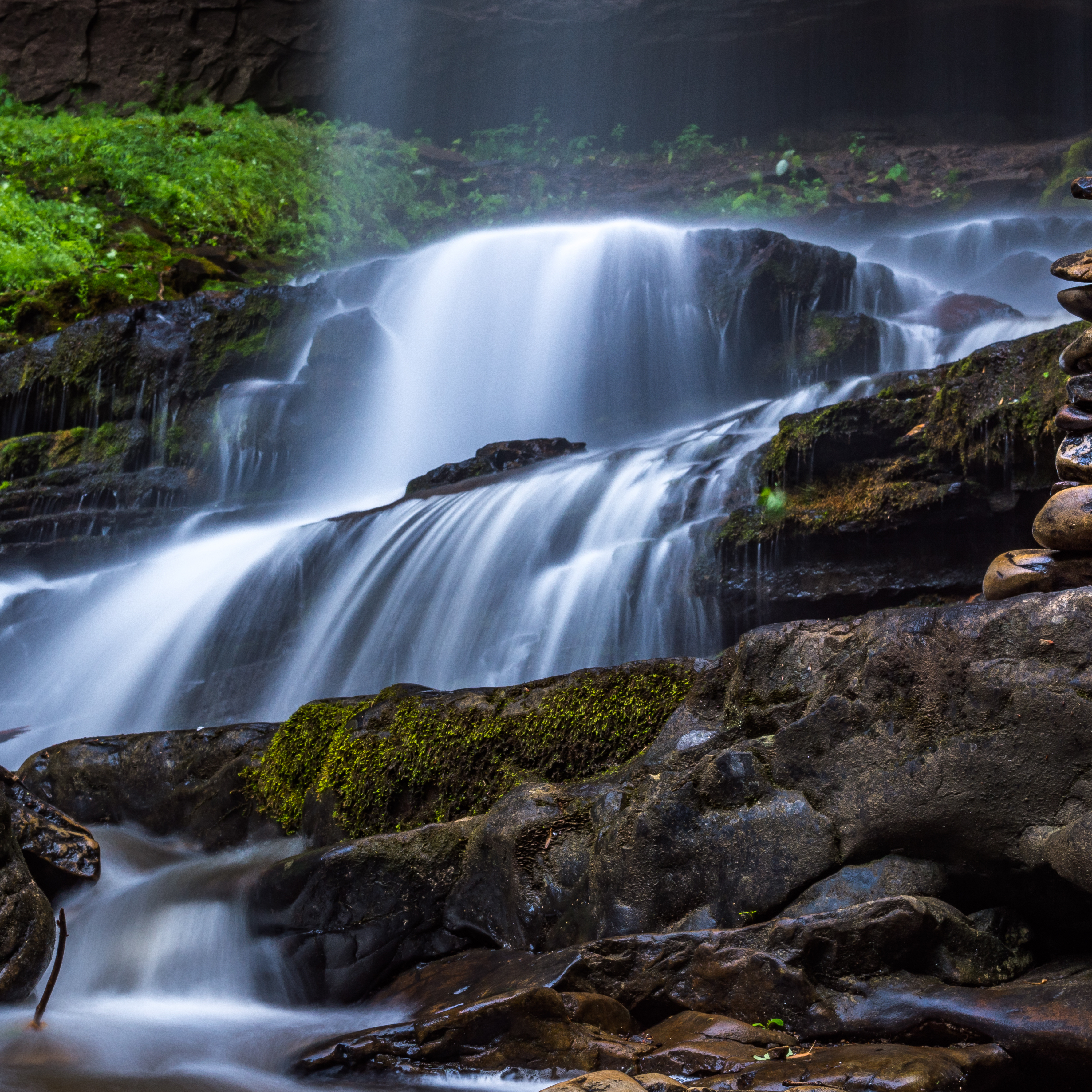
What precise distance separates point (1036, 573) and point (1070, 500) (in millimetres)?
242

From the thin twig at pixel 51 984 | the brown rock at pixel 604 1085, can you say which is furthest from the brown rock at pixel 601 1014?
the thin twig at pixel 51 984

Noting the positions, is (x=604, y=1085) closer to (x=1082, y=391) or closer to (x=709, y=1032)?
(x=709, y=1032)

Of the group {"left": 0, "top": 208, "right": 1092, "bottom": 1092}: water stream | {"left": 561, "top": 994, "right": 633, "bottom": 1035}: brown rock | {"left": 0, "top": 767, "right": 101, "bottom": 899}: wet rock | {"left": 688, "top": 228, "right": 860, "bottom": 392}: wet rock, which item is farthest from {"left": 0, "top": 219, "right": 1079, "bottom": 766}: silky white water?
{"left": 561, "top": 994, "right": 633, "bottom": 1035}: brown rock

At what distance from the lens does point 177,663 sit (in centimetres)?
784

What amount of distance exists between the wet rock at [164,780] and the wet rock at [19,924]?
1.02 m

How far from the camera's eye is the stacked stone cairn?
293 centimetres

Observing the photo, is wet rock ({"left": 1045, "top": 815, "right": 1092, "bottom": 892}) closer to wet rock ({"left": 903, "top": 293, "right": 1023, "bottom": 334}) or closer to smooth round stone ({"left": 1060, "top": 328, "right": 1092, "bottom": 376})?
smooth round stone ({"left": 1060, "top": 328, "right": 1092, "bottom": 376})

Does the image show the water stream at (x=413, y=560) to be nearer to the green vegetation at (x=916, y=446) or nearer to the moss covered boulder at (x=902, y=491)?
the moss covered boulder at (x=902, y=491)

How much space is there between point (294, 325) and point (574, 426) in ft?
13.3

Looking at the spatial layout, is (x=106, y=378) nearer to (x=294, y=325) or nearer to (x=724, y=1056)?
(x=294, y=325)

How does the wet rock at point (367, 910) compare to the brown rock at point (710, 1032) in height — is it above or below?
below

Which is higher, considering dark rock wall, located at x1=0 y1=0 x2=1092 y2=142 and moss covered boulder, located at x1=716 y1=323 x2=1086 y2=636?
dark rock wall, located at x1=0 y1=0 x2=1092 y2=142

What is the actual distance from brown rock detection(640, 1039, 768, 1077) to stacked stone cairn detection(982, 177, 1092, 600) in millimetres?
1527

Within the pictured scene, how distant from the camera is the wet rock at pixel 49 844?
4.29 m
